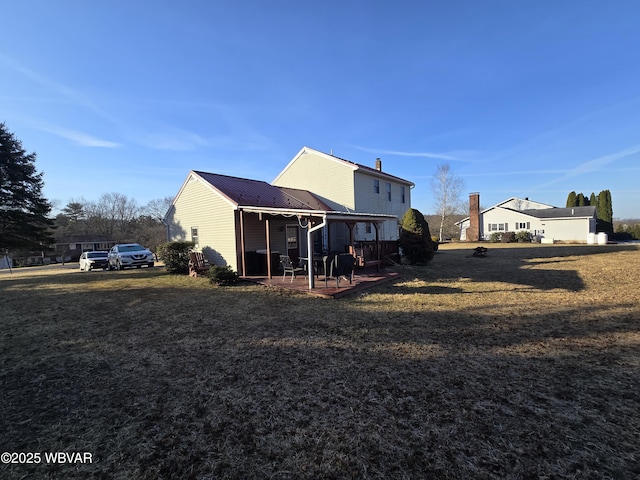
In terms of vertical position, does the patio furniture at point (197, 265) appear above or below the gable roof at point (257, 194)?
below

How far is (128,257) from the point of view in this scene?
19188 millimetres

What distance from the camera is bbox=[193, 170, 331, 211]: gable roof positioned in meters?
13.9

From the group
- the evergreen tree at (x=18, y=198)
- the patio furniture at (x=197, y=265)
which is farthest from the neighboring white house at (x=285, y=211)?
the evergreen tree at (x=18, y=198)

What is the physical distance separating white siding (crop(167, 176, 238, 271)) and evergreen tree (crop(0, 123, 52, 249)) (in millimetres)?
15718

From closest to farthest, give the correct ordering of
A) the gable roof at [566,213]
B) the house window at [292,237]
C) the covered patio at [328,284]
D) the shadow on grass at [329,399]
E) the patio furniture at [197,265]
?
the shadow on grass at [329,399] < the covered patio at [328,284] < the patio furniture at [197,265] < the house window at [292,237] < the gable roof at [566,213]

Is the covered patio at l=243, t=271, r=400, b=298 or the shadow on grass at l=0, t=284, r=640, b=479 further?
the covered patio at l=243, t=271, r=400, b=298

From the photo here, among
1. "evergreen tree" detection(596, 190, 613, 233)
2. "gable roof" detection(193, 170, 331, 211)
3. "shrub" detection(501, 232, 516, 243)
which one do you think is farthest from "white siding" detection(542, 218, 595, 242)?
"gable roof" detection(193, 170, 331, 211)

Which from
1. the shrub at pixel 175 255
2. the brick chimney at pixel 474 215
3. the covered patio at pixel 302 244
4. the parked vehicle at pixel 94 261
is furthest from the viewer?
the brick chimney at pixel 474 215

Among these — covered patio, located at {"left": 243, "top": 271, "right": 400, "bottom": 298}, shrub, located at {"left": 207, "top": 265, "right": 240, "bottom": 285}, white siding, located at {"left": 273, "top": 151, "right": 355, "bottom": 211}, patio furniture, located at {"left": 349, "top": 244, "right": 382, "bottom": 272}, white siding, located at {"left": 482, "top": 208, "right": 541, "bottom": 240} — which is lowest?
covered patio, located at {"left": 243, "top": 271, "right": 400, "bottom": 298}

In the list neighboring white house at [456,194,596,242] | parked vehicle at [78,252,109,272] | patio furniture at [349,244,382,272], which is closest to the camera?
patio furniture at [349,244,382,272]

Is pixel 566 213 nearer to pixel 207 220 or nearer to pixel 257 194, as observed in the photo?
pixel 257 194

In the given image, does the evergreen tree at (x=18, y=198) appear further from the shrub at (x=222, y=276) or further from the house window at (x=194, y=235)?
the shrub at (x=222, y=276)

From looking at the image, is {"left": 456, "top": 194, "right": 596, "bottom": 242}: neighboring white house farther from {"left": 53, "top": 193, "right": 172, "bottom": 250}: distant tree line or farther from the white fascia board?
{"left": 53, "top": 193, "right": 172, "bottom": 250}: distant tree line

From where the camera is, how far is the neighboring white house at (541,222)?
3666 centimetres
